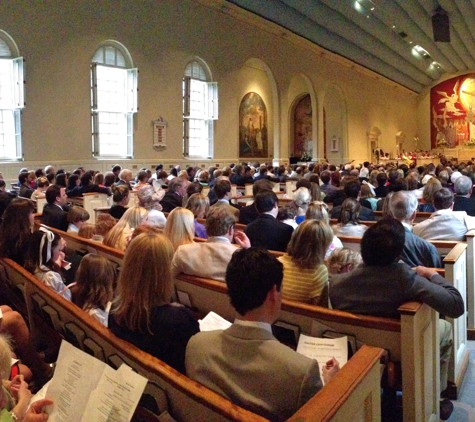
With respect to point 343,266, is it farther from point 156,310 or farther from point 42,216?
point 42,216

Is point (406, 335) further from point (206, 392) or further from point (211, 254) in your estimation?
point (211, 254)

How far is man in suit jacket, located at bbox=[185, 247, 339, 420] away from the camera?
1702 mm

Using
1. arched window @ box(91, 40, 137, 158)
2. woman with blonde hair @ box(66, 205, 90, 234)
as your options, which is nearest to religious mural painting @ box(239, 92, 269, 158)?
arched window @ box(91, 40, 137, 158)

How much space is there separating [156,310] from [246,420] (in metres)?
0.89

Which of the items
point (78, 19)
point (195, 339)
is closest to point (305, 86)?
point (78, 19)

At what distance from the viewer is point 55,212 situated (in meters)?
6.38

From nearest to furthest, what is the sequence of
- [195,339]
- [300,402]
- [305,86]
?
[300,402] → [195,339] → [305,86]

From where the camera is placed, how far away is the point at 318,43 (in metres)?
20.6

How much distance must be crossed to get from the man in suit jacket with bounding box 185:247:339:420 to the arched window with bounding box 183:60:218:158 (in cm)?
1499

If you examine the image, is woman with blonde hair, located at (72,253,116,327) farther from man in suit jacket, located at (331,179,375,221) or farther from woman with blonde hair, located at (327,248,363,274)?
man in suit jacket, located at (331,179,375,221)

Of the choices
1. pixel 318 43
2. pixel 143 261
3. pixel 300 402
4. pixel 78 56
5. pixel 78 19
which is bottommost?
pixel 300 402

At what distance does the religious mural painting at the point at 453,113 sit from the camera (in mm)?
33906

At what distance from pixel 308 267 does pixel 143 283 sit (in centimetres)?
129

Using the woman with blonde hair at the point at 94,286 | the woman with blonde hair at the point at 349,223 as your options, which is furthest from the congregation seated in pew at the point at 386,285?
the woman with blonde hair at the point at 349,223
